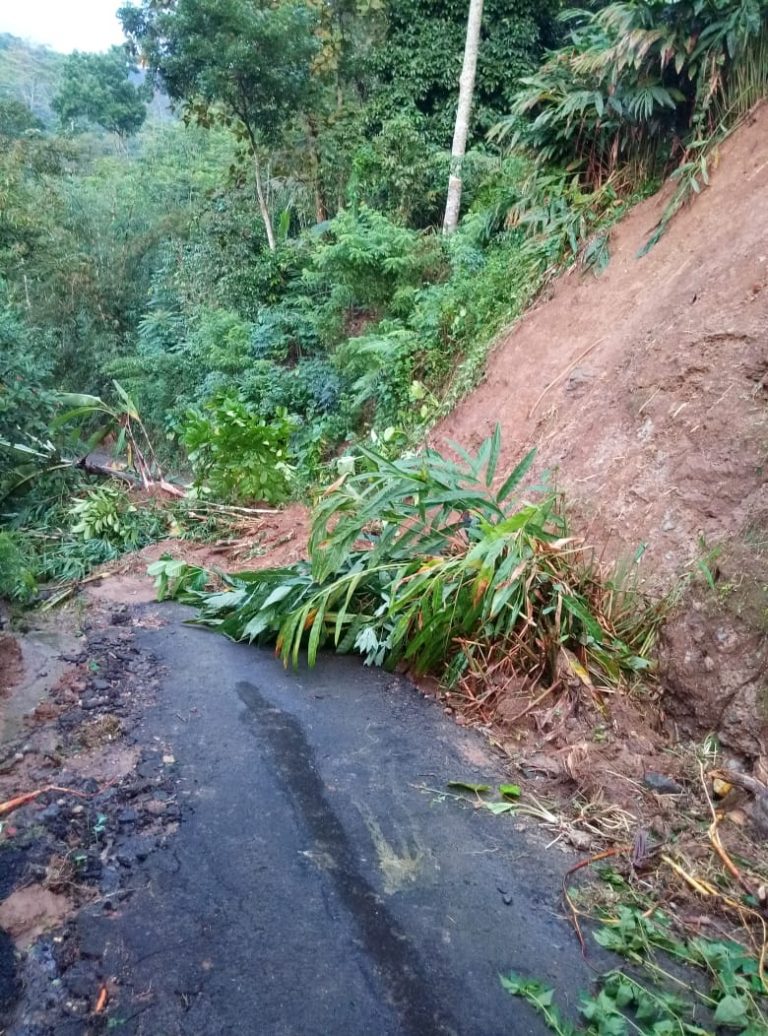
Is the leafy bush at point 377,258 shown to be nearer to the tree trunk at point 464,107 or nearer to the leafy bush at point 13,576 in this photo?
the tree trunk at point 464,107

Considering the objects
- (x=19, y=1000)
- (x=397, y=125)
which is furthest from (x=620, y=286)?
(x=397, y=125)

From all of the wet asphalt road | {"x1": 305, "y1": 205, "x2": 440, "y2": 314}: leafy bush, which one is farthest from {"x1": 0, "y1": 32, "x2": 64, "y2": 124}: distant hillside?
the wet asphalt road

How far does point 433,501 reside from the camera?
171 inches

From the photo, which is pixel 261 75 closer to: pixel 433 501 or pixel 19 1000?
pixel 433 501

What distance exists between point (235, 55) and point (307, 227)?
12.4 ft

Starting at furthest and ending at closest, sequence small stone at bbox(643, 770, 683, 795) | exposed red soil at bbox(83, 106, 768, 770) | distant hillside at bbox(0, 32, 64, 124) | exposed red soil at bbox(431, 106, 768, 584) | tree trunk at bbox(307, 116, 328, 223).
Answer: distant hillside at bbox(0, 32, 64, 124) < tree trunk at bbox(307, 116, 328, 223) < exposed red soil at bbox(431, 106, 768, 584) < exposed red soil at bbox(83, 106, 768, 770) < small stone at bbox(643, 770, 683, 795)

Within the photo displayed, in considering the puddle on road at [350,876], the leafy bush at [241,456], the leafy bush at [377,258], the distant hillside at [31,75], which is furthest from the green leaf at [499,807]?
the distant hillside at [31,75]

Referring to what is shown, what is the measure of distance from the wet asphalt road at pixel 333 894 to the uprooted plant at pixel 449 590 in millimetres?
528

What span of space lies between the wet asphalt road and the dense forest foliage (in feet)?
12.7

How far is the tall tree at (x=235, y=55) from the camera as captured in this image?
11.4 m

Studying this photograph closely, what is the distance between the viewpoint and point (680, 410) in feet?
14.7

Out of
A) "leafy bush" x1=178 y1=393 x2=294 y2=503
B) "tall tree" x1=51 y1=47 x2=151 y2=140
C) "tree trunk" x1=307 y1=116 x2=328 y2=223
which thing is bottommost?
"leafy bush" x1=178 y1=393 x2=294 y2=503

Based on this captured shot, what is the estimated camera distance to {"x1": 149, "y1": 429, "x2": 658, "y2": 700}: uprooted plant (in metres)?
3.82

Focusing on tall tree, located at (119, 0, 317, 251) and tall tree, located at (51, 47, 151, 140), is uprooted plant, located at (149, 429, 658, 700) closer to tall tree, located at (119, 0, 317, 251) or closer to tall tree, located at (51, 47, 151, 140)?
tall tree, located at (119, 0, 317, 251)
